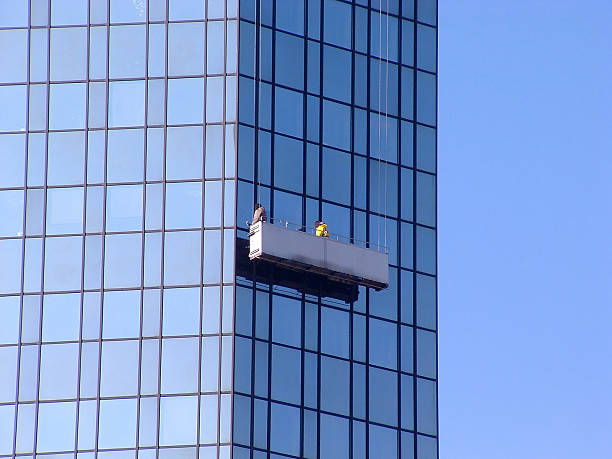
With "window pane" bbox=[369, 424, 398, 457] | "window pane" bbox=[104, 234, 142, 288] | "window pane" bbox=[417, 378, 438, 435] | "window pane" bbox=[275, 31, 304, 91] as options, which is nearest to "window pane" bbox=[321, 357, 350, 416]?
"window pane" bbox=[369, 424, 398, 457]

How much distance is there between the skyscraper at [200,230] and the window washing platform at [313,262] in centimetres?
62

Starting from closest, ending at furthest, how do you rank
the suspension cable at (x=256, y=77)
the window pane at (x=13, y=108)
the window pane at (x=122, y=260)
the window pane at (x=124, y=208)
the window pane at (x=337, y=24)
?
the window pane at (x=122, y=260)
the window pane at (x=124, y=208)
the suspension cable at (x=256, y=77)
the window pane at (x=13, y=108)
the window pane at (x=337, y=24)

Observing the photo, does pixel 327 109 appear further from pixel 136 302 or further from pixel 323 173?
pixel 136 302

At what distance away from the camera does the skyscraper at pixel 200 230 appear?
99812 mm

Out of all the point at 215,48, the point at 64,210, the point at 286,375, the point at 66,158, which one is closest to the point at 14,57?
the point at 66,158

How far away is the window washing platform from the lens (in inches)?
3927

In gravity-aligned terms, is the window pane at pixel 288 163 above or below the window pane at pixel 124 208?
above

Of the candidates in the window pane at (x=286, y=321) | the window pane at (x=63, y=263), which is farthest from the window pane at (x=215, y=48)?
the window pane at (x=286, y=321)

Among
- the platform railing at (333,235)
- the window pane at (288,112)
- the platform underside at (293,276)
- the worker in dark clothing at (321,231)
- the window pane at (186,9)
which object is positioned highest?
the window pane at (186,9)

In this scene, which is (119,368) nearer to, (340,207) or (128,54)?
(340,207)

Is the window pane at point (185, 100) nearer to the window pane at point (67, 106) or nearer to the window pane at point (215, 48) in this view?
the window pane at point (215, 48)

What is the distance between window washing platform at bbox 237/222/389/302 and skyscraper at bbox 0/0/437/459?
2.02 ft

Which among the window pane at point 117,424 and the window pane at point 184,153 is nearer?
the window pane at point 117,424

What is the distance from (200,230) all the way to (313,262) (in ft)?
18.8
